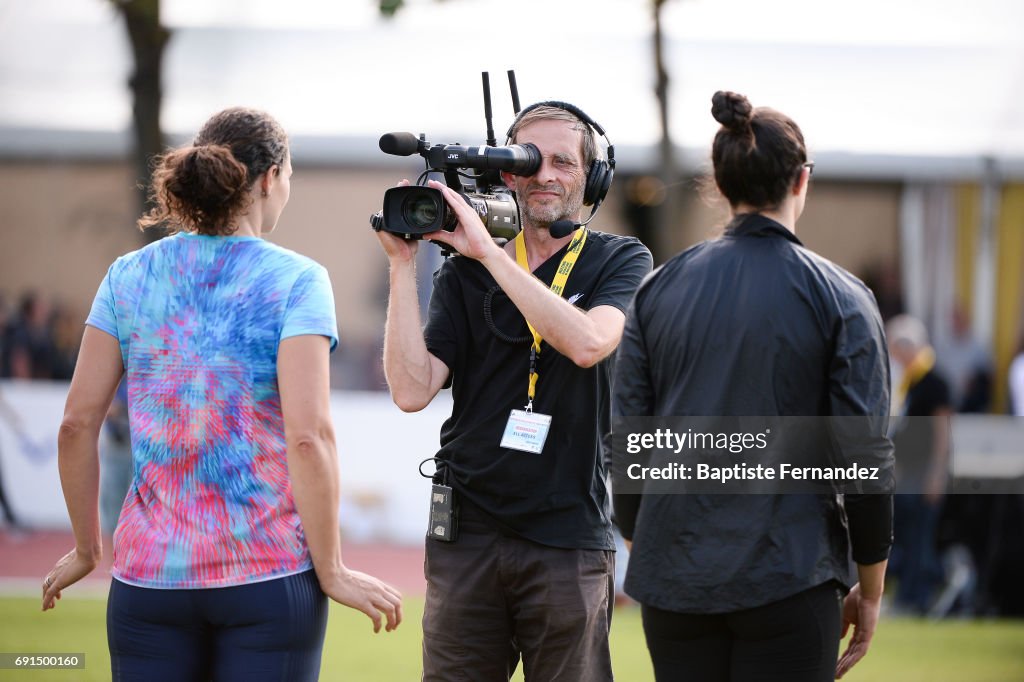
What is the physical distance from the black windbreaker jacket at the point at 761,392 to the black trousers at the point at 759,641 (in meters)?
0.04

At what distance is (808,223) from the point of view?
467 inches

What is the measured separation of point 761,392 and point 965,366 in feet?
30.8

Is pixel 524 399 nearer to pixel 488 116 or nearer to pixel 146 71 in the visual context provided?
pixel 488 116

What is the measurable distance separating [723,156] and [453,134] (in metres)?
8.92

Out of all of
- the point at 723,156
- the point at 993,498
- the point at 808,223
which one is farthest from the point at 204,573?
the point at 808,223

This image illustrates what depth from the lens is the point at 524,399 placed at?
318 cm

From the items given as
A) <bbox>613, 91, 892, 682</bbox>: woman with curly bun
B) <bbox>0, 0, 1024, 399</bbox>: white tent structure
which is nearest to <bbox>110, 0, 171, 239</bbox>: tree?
<bbox>0, 0, 1024, 399</bbox>: white tent structure

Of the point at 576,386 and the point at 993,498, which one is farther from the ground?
the point at 576,386

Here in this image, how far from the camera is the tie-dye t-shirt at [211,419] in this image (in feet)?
8.65

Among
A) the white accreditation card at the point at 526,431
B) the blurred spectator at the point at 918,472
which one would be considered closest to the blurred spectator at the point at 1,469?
the blurred spectator at the point at 918,472

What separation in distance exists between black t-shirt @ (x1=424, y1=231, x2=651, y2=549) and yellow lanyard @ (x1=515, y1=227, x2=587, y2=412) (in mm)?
23

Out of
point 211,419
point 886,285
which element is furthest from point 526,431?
point 886,285

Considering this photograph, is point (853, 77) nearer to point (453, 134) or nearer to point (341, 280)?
point (453, 134)

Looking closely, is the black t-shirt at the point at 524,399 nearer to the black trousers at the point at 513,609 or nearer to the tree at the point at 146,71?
the black trousers at the point at 513,609
